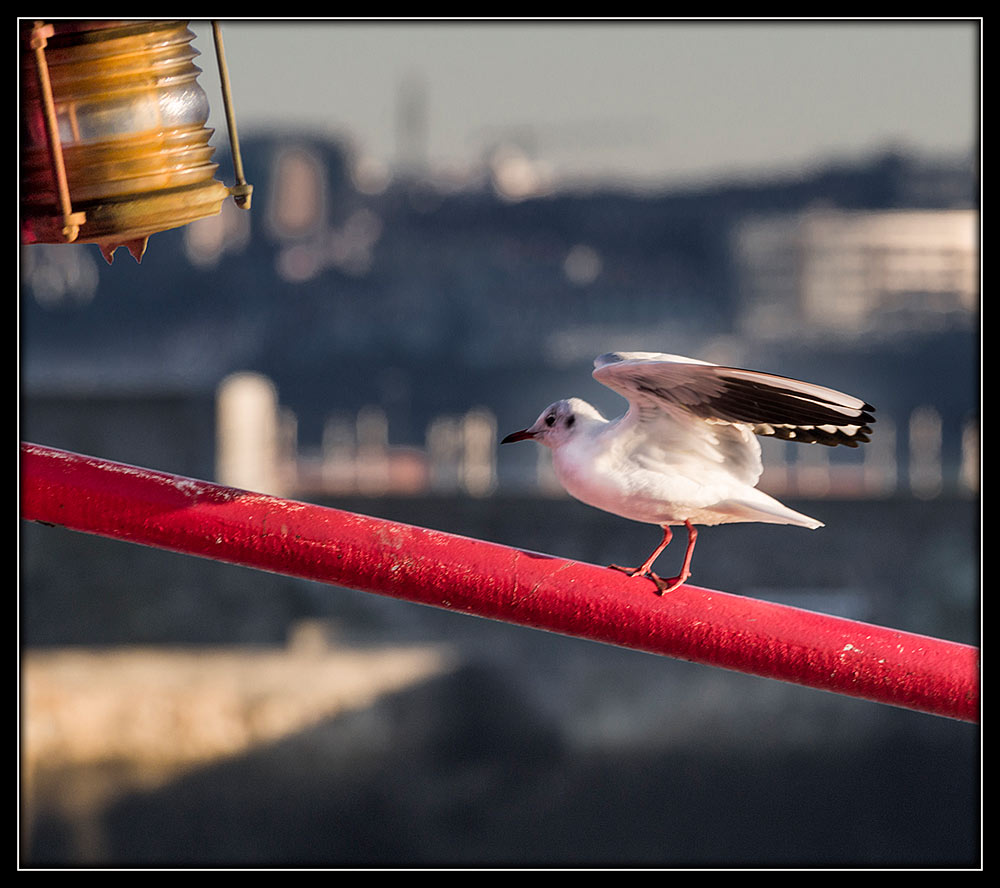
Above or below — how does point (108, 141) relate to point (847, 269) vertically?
below

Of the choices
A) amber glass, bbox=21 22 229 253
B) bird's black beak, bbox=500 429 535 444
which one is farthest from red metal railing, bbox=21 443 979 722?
amber glass, bbox=21 22 229 253

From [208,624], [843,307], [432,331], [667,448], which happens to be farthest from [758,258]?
[667,448]

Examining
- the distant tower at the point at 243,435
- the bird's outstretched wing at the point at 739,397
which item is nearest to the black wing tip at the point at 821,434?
the bird's outstretched wing at the point at 739,397

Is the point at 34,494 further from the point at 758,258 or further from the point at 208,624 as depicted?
the point at 758,258

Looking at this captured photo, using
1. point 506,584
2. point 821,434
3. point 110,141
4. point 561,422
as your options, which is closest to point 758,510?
point 821,434

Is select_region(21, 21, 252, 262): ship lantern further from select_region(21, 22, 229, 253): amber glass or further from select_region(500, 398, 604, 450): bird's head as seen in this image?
select_region(500, 398, 604, 450): bird's head

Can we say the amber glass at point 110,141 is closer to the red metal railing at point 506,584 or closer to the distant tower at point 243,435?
the red metal railing at point 506,584

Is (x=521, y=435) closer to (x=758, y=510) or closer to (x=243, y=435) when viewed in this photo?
(x=758, y=510)
